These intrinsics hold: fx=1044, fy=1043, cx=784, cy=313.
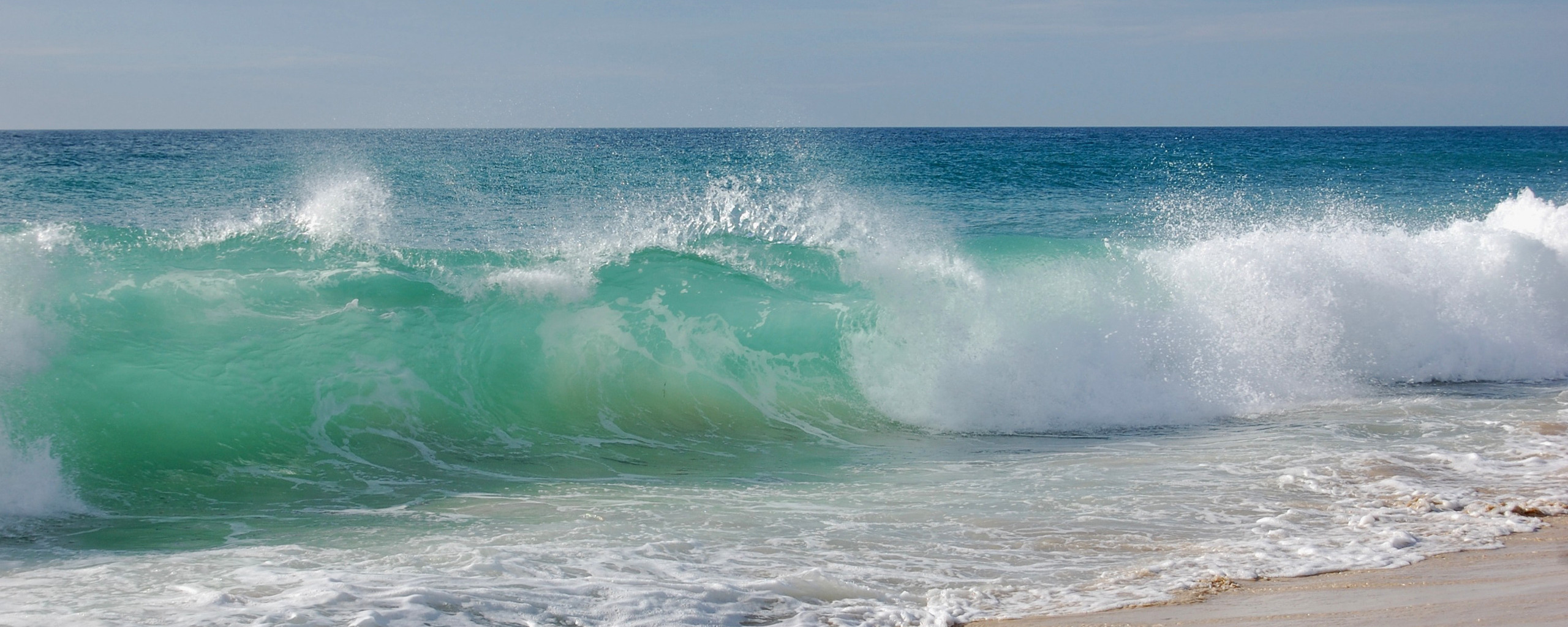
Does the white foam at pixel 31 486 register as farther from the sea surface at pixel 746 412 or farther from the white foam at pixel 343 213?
the white foam at pixel 343 213

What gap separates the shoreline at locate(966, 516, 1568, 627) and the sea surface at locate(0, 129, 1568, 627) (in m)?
0.16

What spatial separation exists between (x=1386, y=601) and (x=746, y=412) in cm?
481

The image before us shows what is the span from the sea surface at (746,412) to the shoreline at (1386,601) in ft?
0.52

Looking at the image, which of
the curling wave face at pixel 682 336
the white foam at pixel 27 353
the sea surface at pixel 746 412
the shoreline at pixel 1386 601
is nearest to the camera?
the shoreline at pixel 1386 601

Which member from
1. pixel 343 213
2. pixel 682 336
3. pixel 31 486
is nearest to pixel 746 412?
pixel 682 336

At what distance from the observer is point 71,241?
812 centimetres

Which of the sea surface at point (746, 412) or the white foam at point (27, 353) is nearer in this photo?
the sea surface at point (746, 412)

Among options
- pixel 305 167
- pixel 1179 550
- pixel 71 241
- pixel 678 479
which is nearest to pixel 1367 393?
pixel 1179 550

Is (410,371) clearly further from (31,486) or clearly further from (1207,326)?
(1207,326)

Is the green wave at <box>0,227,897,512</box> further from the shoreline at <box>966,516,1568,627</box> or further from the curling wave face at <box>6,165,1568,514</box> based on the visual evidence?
the shoreline at <box>966,516,1568,627</box>

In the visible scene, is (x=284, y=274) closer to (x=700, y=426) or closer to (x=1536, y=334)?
(x=700, y=426)

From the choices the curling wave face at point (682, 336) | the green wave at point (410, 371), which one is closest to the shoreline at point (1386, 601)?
the green wave at point (410, 371)

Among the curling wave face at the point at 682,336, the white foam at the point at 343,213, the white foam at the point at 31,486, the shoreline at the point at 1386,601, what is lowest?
the shoreline at the point at 1386,601

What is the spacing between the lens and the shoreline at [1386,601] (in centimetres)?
365
